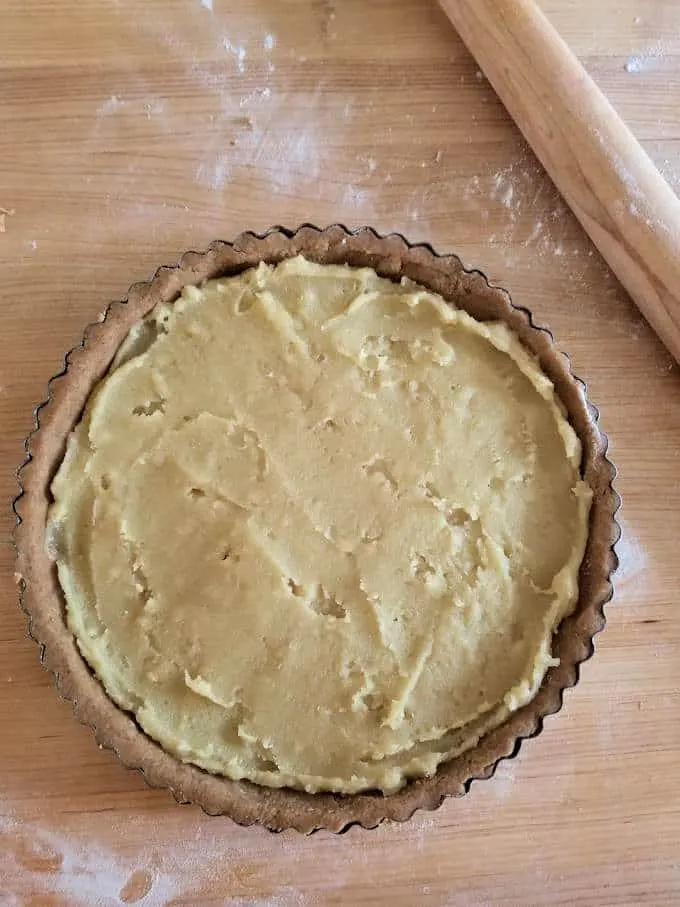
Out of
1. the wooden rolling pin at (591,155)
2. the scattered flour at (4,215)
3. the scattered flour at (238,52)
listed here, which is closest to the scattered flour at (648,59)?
the wooden rolling pin at (591,155)

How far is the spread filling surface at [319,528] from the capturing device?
161cm

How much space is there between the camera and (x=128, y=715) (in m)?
1.64

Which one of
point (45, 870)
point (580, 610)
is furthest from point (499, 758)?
point (45, 870)

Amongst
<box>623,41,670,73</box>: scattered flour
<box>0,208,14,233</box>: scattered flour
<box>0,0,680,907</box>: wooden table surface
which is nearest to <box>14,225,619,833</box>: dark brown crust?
<box>0,0,680,907</box>: wooden table surface

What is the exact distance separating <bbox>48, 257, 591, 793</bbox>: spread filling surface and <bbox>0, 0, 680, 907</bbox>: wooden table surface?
275 mm

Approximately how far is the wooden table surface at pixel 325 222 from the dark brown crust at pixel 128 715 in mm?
229

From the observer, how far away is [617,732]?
1834 millimetres

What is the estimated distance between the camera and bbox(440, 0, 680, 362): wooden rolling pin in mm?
1767

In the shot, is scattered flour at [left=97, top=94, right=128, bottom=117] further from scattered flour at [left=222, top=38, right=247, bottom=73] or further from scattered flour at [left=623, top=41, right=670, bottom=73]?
scattered flour at [left=623, top=41, right=670, bottom=73]

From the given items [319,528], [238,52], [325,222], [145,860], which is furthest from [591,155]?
[145,860]

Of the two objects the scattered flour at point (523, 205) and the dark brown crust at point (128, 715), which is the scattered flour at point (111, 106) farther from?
the scattered flour at point (523, 205)

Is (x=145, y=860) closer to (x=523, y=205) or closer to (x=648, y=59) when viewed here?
(x=523, y=205)

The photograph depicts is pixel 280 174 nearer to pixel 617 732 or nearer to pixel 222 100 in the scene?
pixel 222 100

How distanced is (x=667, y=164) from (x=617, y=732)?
1257 millimetres
